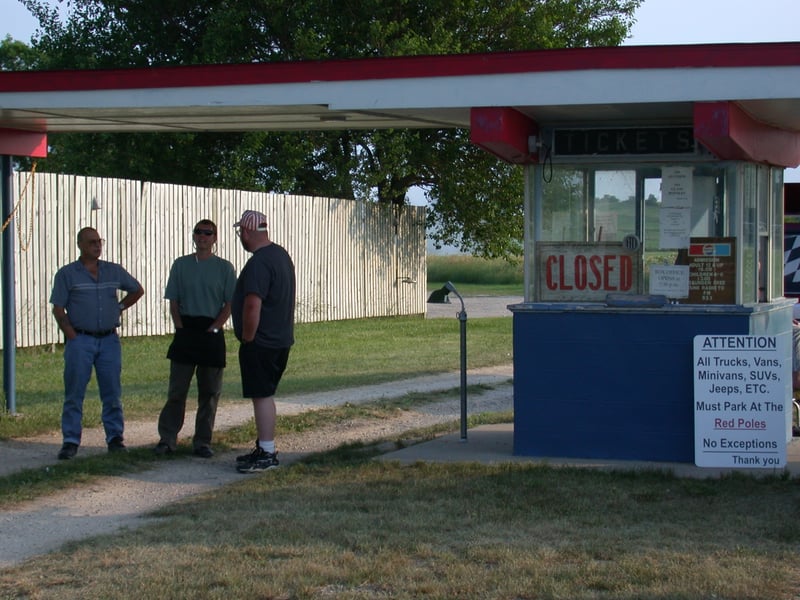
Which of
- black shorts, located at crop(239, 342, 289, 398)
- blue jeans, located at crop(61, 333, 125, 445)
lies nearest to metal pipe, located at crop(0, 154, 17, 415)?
blue jeans, located at crop(61, 333, 125, 445)

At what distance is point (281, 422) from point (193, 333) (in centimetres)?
233

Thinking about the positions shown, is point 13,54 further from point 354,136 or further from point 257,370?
point 257,370

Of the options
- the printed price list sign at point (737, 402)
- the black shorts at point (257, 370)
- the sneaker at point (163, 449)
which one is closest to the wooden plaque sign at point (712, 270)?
the printed price list sign at point (737, 402)

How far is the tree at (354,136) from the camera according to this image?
2634 cm

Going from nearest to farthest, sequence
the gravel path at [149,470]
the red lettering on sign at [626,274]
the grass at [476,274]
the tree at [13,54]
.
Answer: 1. the gravel path at [149,470]
2. the red lettering on sign at [626,274]
3. the tree at [13,54]
4. the grass at [476,274]

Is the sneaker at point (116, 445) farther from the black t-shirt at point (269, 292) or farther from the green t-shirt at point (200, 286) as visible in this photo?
the black t-shirt at point (269, 292)

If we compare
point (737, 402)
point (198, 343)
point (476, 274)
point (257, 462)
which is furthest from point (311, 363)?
point (476, 274)

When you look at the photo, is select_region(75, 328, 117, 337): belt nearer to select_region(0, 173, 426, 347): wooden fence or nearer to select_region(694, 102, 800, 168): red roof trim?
select_region(0, 173, 426, 347): wooden fence

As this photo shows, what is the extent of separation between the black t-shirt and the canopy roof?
1281mm

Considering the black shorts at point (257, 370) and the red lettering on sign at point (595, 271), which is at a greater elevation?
the red lettering on sign at point (595, 271)

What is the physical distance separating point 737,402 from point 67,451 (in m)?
5.18

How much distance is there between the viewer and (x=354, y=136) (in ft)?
87.5

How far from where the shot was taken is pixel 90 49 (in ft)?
97.7


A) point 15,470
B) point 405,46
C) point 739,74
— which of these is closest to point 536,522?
point 739,74
